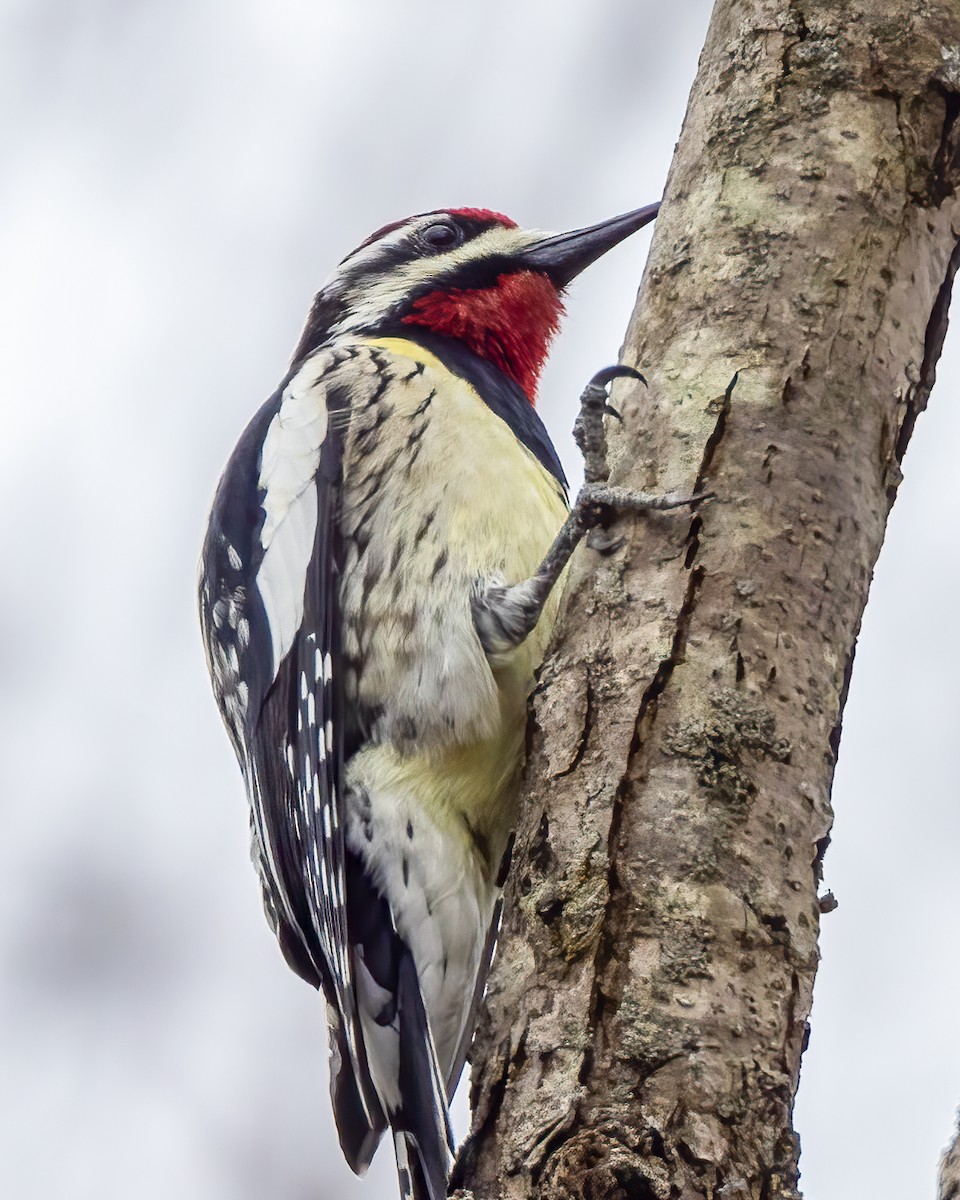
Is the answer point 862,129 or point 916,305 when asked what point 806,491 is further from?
point 862,129

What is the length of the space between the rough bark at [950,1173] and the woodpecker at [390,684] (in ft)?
2.35

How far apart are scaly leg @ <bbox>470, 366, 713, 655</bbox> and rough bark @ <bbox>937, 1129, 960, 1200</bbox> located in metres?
0.73

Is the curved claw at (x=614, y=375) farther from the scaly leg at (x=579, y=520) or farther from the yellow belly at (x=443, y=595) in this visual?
the yellow belly at (x=443, y=595)

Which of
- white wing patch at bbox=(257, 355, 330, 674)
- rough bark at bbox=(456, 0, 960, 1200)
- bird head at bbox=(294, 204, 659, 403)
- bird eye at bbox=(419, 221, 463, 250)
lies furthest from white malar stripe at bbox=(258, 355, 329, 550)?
rough bark at bbox=(456, 0, 960, 1200)

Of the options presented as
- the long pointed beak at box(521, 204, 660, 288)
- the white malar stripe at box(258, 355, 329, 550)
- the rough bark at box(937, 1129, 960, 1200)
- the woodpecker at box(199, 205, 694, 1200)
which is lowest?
the rough bark at box(937, 1129, 960, 1200)

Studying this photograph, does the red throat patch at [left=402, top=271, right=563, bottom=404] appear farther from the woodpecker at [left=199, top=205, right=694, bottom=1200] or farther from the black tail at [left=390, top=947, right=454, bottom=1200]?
the black tail at [left=390, top=947, right=454, bottom=1200]

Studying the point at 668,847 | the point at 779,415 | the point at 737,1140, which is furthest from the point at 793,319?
the point at 737,1140

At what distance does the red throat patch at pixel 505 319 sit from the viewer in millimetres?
2869

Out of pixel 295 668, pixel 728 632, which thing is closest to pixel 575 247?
pixel 295 668

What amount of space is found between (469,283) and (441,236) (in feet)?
0.70

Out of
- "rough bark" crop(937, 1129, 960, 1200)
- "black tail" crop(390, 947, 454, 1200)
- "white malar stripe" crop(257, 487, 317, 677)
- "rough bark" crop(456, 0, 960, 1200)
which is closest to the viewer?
"rough bark" crop(456, 0, 960, 1200)

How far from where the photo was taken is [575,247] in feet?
9.75

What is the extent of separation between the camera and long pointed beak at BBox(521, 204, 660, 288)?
2.96 meters

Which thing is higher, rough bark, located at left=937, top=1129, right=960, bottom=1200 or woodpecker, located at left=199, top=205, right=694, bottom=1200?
woodpecker, located at left=199, top=205, right=694, bottom=1200
